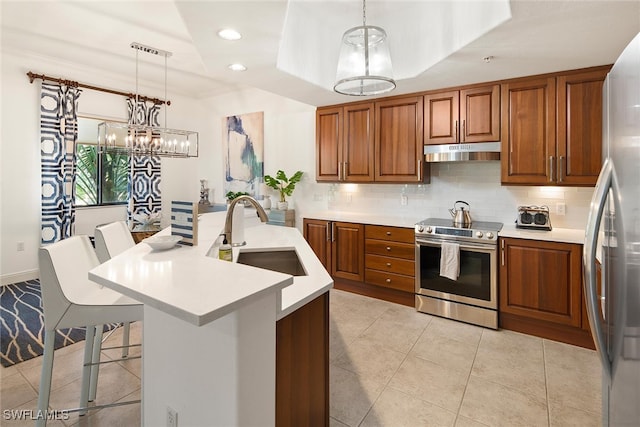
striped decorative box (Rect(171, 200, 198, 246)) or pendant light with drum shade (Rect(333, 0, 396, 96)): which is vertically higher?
pendant light with drum shade (Rect(333, 0, 396, 96))

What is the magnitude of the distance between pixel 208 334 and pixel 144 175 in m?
5.13

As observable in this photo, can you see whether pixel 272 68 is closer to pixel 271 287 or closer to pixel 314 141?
pixel 314 141

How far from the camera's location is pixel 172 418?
48.1 inches

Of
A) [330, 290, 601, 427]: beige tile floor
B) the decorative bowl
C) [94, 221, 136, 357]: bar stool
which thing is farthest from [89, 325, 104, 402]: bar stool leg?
[330, 290, 601, 427]: beige tile floor

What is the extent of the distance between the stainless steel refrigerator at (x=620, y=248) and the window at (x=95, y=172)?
552 cm

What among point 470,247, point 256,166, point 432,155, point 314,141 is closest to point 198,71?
point 256,166

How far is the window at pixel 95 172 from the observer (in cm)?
495

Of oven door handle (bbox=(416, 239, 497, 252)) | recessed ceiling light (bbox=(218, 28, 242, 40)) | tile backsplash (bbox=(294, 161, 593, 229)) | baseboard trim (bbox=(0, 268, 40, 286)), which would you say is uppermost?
recessed ceiling light (bbox=(218, 28, 242, 40))

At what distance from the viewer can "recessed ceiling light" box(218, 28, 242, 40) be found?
2297 mm

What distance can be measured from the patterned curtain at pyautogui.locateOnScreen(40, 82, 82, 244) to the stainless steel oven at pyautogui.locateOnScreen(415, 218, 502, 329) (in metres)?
4.67

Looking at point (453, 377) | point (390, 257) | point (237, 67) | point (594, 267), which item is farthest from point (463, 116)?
point (594, 267)

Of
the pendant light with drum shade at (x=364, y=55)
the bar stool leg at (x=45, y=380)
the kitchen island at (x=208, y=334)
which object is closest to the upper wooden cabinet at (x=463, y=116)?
the pendant light with drum shade at (x=364, y=55)

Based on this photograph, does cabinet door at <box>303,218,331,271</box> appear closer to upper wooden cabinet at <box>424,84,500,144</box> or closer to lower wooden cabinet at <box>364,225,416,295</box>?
lower wooden cabinet at <box>364,225,416,295</box>

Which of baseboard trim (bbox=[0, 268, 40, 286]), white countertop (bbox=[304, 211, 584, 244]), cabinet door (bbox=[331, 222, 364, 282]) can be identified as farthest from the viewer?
baseboard trim (bbox=[0, 268, 40, 286])
